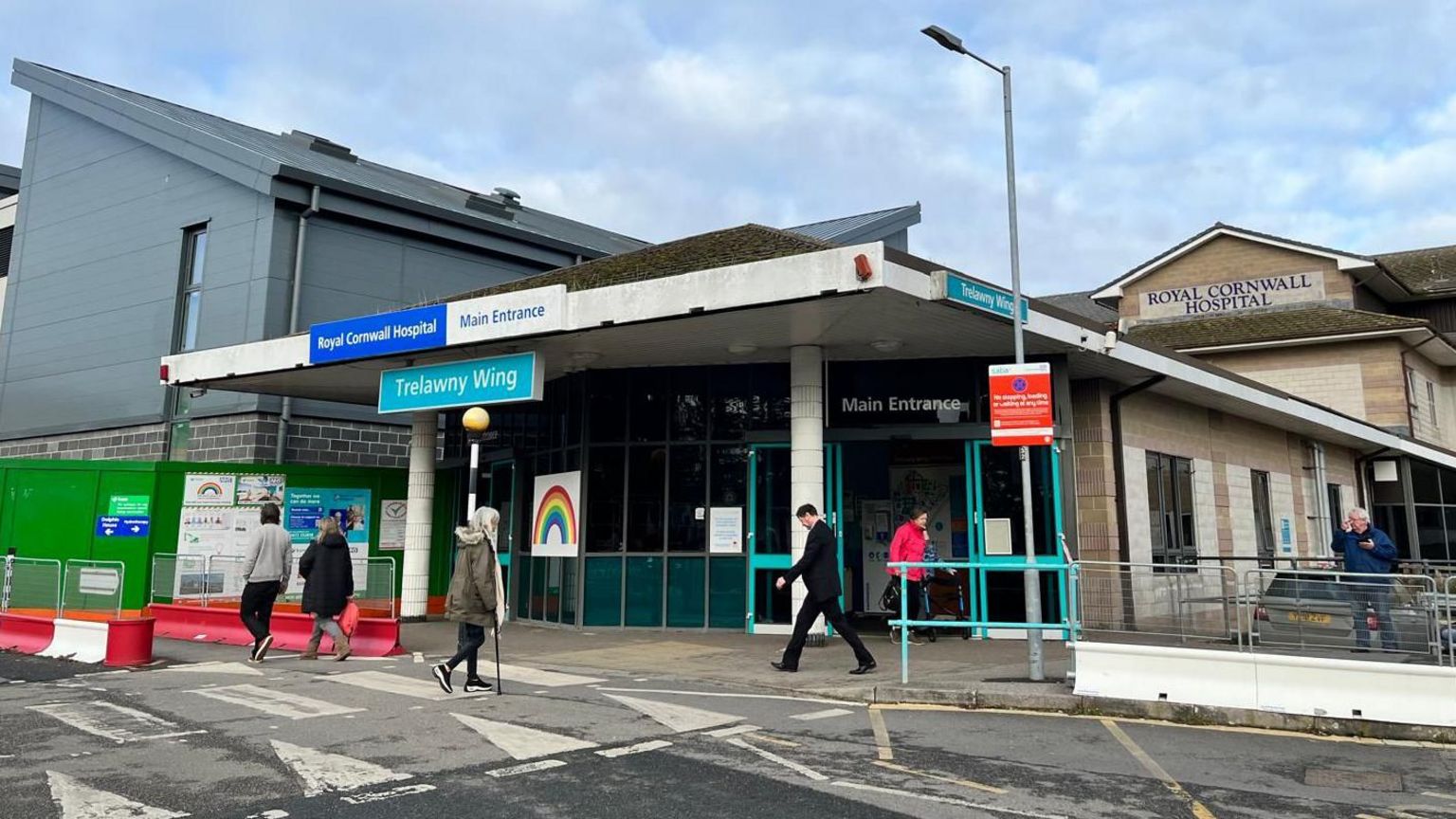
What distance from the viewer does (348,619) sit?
1152 centimetres

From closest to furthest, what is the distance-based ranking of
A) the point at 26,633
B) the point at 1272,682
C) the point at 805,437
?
the point at 1272,682 → the point at 26,633 → the point at 805,437

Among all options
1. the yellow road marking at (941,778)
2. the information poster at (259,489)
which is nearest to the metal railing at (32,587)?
the information poster at (259,489)

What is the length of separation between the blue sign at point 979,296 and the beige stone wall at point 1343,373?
19772 millimetres

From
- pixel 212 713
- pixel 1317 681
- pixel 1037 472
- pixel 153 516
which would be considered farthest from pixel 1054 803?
pixel 153 516

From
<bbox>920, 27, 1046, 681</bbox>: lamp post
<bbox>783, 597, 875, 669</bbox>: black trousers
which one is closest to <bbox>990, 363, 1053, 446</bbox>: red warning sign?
<bbox>920, 27, 1046, 681</bbox>: lamp post

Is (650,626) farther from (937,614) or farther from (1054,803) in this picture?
(1054,803)

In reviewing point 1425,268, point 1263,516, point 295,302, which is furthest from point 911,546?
point 1425,268

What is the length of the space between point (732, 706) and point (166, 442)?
620 inches

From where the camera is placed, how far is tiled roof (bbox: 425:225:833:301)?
1085cm

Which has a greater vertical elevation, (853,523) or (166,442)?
(166,442)

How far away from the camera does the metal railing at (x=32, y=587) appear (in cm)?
1361

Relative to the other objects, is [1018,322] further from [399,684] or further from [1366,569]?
[399,684]

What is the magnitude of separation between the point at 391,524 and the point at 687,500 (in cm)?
699

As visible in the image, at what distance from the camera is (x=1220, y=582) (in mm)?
8797
